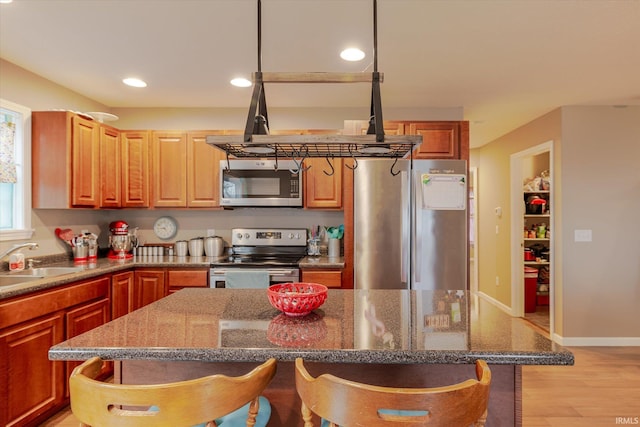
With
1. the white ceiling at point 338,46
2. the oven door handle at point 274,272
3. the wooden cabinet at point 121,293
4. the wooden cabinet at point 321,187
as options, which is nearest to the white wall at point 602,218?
the white ceiling at point 338,46

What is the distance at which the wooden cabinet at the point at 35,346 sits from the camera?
206 cm

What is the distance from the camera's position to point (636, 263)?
3736 mm

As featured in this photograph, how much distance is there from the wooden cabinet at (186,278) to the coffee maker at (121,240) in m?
0.63

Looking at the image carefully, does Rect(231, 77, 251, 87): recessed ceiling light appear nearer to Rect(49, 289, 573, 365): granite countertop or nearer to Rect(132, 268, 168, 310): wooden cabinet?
Rect(132, 268, 168, 310): wooden cabinet

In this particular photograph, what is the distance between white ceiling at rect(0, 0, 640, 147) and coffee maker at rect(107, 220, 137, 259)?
4.07 ft

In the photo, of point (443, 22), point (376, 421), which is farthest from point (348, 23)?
point (376, 421)

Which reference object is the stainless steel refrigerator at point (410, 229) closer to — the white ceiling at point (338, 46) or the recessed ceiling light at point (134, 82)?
the white ceiling at point (338, 46)

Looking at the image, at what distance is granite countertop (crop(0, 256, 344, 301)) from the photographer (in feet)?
7.53

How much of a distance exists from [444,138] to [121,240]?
3.15 m

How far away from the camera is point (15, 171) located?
9.22 ft

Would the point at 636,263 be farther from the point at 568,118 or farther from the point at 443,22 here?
the point at 443,22

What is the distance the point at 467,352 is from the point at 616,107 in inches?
154

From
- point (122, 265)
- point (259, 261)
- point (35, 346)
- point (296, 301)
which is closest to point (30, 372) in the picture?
point (35, 346)

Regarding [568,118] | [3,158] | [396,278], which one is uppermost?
[568,118]
